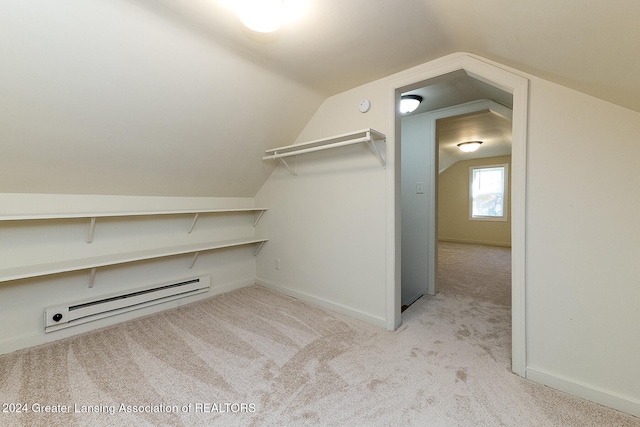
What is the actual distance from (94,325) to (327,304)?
6.33 ft

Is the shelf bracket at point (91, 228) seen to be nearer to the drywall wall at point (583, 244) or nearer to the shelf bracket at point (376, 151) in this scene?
the shelf bracket at point (376, 151)

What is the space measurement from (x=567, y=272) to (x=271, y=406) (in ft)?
5.58

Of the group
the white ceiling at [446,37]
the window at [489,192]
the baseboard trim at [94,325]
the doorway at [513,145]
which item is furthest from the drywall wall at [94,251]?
the window at [489,192]

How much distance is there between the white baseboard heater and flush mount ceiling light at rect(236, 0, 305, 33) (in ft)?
7.61

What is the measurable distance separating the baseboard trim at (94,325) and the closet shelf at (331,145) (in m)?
1.57

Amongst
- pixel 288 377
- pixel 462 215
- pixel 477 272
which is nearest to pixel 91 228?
pixel 288 377

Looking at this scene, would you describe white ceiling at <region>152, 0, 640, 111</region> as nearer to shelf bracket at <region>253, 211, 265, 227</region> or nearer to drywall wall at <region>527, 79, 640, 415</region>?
drywall wall at <region>527, 79, 640, 415</region>

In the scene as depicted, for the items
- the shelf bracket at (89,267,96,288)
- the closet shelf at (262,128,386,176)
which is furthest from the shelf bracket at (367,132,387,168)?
the shelf bracket at (89,267,96,288)

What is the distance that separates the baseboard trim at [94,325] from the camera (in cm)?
182

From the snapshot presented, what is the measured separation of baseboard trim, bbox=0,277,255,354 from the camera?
5.98 ft

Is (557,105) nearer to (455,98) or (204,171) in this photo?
(455,98)

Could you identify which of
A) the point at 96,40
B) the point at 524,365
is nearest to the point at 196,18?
the point at 96,40

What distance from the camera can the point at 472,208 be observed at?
649cm

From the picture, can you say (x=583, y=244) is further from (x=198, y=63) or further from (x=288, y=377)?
(x=198, y=63)
